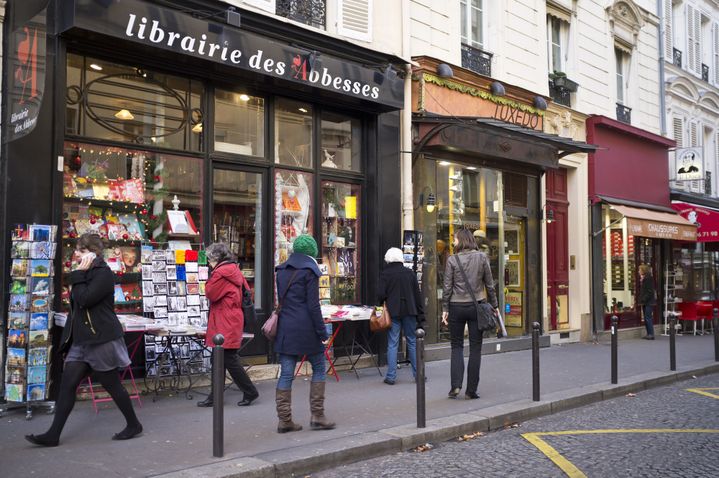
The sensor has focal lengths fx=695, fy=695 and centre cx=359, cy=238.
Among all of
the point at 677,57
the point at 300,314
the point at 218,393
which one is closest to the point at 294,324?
the point at 300,314

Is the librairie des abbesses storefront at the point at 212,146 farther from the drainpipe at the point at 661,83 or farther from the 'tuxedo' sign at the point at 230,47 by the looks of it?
the drainpipe at the point at 661,83

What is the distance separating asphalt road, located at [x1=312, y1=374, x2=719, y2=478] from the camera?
208 inches

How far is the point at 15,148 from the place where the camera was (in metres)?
6.88

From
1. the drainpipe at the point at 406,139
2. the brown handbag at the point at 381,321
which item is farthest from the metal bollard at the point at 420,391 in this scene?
the drainpipe at the point at 406,139

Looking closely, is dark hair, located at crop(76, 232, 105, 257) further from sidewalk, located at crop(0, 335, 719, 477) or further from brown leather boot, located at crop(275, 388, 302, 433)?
brown leather boot, located at crop(275, 388, 302, 433)

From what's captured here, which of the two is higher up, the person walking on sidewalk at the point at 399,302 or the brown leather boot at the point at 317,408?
the person walking on sidewalk at the point at 399,302

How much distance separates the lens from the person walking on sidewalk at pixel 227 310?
23.7ft

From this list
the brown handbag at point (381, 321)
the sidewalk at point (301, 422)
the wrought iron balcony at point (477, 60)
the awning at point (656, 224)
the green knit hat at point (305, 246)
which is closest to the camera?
the sidewalk at point (301, 422)

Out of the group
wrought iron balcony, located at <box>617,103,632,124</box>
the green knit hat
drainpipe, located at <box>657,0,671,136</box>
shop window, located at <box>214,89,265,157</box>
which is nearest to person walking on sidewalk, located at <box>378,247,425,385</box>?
shop window, located at <box>214,89,265,157</box>

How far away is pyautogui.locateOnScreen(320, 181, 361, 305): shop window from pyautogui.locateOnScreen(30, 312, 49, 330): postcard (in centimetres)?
425

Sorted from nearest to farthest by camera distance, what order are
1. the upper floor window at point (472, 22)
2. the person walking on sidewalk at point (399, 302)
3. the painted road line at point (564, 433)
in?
the painted road line at point (564, 433) < the person walking on sidewalk at point (399, 302) < the upper floor window at point (472, 22)

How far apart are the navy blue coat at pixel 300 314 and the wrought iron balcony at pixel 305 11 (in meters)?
4.84

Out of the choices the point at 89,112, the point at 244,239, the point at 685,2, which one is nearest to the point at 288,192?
the point at 244,239

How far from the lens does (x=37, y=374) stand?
6.61m
